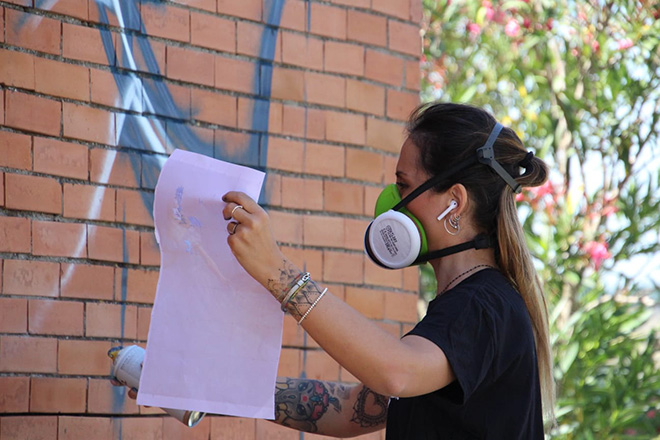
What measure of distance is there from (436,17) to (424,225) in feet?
18.9

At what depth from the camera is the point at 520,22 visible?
698cm

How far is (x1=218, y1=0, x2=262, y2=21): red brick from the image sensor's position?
122 inches

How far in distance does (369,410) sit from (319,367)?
2.21ft

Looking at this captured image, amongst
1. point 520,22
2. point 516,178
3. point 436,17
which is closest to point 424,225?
point 516,178

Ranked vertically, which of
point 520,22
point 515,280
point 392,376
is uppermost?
point 520,22

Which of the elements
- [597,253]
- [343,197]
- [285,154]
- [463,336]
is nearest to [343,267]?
[343,197]

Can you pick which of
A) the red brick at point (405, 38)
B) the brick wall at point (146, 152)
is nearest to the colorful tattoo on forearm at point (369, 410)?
the brick wall at point (146, 152)

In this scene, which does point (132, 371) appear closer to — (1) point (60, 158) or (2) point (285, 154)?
(1) point (60, 158)

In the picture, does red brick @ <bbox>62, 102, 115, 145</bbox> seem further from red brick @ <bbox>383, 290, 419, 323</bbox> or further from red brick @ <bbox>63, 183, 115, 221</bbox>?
red brick @ <bbox>383, 290, 419, 323</bbox>

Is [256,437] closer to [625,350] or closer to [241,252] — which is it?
[241,252]

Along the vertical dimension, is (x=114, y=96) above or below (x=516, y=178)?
above

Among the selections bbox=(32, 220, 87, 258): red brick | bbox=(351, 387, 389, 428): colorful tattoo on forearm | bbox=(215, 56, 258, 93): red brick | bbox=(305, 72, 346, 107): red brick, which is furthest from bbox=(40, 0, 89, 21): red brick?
bbox=(351, 387, 389, 428): colorful tattoo on forearm

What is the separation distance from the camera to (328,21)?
133 inches

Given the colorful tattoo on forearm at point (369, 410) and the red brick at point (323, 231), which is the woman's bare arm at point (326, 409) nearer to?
the colorful tattoo on forearm at point (369, 410)
